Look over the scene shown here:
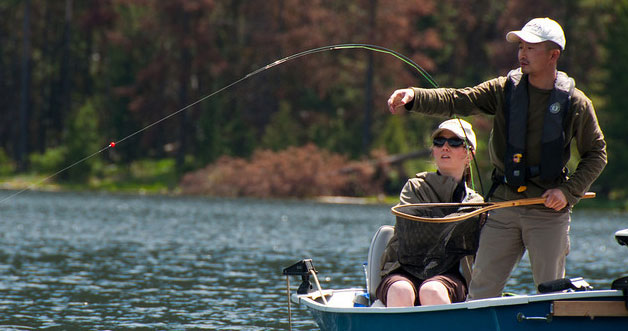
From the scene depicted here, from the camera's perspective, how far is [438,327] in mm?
7383

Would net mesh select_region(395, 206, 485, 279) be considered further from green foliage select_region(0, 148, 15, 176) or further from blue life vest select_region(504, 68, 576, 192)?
green foliage select_region(0, 148, 15, 176)

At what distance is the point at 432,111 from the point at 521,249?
1.12 meters

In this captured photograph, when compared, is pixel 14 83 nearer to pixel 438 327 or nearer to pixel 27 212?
pixel 27 212

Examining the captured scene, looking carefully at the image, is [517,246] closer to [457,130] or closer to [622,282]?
[622,282]

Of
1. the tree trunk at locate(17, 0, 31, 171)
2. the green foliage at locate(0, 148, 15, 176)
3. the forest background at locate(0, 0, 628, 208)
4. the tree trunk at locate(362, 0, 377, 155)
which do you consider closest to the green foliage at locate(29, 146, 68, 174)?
the forest background at locate(0, 0, 628, 208)

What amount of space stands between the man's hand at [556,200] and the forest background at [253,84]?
4210 centimetres

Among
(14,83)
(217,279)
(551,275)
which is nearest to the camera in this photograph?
(551,275)

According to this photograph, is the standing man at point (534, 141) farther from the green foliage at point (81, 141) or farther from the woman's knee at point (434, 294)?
the green foliage at point (81, 141)

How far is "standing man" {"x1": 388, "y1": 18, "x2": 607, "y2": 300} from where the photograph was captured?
23.3ft

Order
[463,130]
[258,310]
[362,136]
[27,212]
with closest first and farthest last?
[463,130], [258,310], [27,212], [362,136]

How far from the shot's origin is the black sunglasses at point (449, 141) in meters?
7.67

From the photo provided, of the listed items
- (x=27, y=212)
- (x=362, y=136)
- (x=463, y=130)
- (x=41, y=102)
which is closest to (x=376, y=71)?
(x=362, y=136)

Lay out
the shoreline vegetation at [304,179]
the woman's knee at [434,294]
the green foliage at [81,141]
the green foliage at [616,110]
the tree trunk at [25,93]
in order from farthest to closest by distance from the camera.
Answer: the tree trunk at [25,93] → the green foliage at [81,141] → the shoreline vegetation at [304,179] → the green foliage at [616,110] → the woman's knee at [434,294]

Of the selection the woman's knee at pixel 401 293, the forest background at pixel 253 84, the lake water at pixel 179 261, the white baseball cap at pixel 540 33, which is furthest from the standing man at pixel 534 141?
the forest background at pixel 253 84
